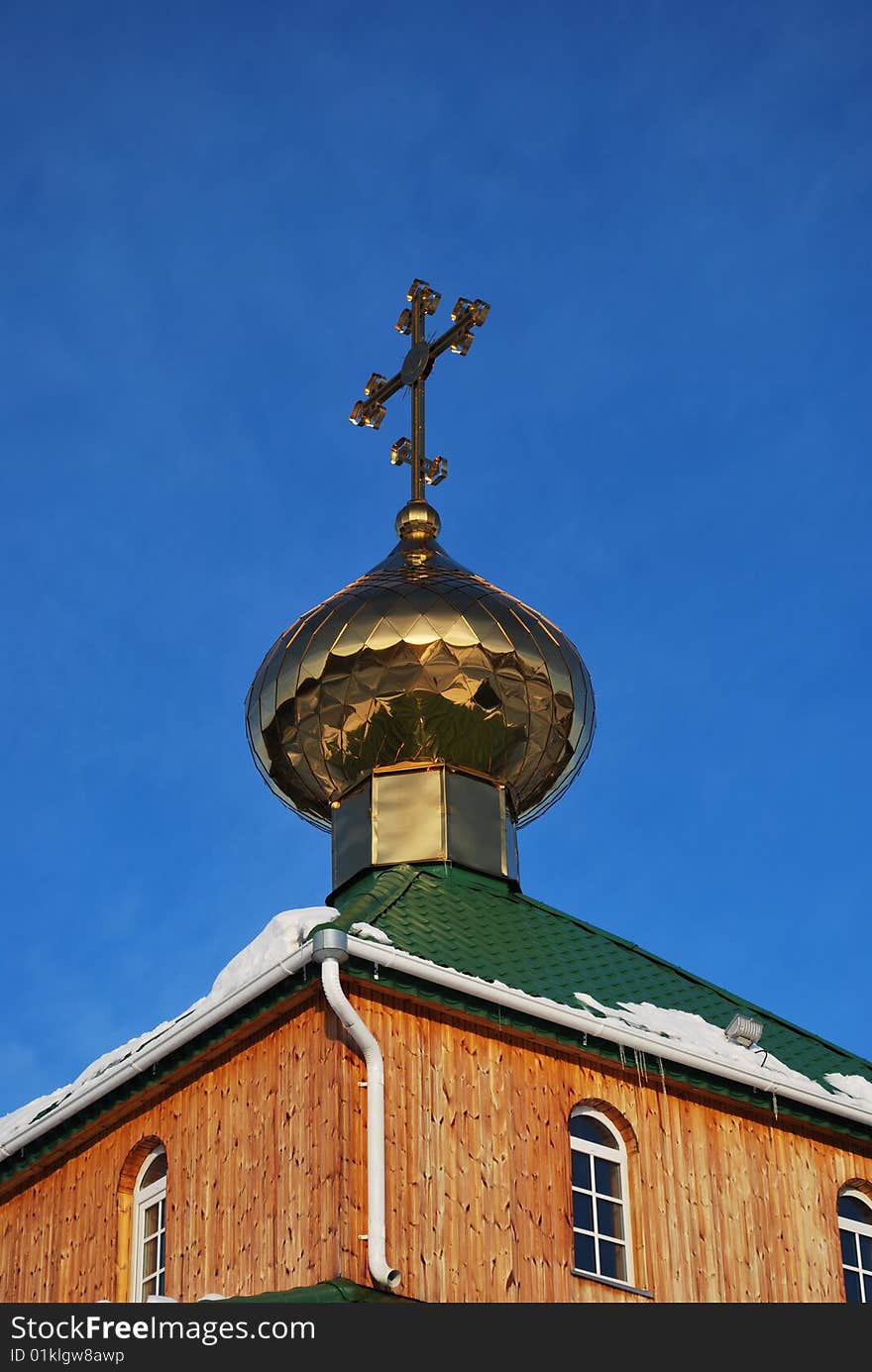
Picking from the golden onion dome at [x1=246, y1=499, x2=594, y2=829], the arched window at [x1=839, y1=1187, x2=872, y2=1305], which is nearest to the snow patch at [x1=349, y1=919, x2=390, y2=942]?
the arched window at [x1=839, y1=1187, x2=872, y2=1305]

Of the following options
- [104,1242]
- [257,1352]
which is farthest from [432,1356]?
[104,1242]

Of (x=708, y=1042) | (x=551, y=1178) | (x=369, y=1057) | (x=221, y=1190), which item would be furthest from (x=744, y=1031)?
(x=221, y=1190)

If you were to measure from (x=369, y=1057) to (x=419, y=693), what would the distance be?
5852 mm

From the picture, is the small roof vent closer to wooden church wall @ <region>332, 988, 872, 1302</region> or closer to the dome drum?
wooden church wall @ <region>332, 988, 872, 1302</region>

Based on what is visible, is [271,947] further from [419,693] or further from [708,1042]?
[419,693]

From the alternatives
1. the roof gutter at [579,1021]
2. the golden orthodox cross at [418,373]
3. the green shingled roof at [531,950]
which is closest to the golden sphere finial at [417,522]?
the golden orthodox cross at [418,373]

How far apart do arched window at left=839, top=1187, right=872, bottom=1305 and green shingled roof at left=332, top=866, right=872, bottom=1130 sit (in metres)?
0.95

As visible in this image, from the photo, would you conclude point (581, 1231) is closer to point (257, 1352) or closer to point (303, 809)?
point (257, 1352)

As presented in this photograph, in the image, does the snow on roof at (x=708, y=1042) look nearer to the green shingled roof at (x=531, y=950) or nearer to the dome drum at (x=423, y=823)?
the green shingled roof at (x=531, y=950)

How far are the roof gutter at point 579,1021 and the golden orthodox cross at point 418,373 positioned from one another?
8.02 m

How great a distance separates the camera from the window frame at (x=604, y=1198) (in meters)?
16.4

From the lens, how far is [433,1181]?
51.9 feet

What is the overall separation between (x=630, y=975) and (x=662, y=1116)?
192cm

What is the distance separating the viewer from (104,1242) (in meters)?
17.2
